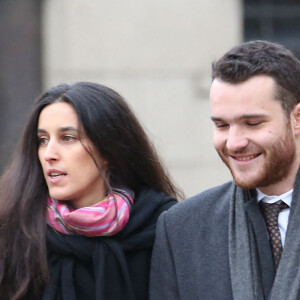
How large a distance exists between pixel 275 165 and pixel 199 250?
0.57 m

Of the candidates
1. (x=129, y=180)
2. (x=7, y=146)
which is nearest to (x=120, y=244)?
(x=129, y=180)

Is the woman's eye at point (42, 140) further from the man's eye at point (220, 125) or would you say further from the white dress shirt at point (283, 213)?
the white dress shirt at point (283, 213)

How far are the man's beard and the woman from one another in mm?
769

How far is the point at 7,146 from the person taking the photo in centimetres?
720

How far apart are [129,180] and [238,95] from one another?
102 centimetres

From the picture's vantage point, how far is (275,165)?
3166mm

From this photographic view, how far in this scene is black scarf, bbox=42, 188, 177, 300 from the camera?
3.61m

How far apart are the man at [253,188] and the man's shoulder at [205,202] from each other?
74mm

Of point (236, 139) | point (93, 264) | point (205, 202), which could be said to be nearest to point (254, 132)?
point (236, 139)

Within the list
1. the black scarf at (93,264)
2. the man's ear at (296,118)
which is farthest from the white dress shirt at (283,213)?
the black scarf at (93,264)

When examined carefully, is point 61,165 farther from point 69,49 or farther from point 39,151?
point 69,49

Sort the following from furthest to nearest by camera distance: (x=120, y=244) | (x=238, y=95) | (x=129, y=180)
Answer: (x=129, y=180)
(x=120, y=244)
(x=238, y=95)

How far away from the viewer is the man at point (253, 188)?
3.13 m

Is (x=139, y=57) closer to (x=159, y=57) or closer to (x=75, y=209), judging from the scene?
(x=159, y=57)
